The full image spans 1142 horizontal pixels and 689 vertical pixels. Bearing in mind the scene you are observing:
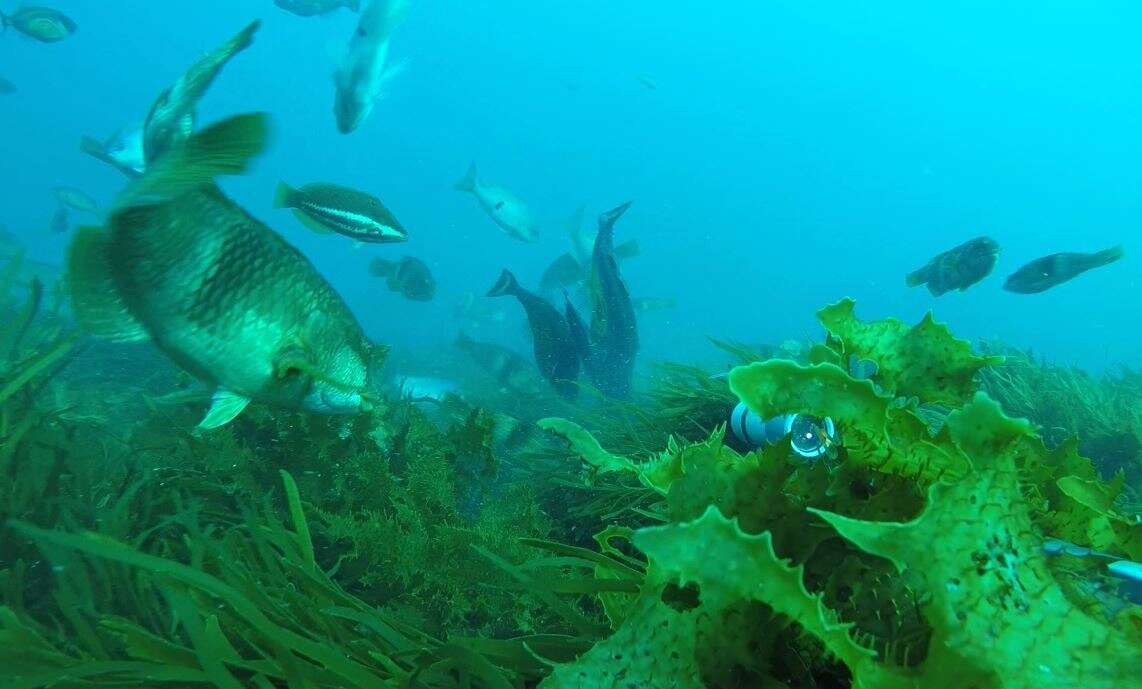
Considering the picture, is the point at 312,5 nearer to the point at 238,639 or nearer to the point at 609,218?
the point at 609,218

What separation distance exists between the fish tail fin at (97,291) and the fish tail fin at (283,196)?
4.83 feet

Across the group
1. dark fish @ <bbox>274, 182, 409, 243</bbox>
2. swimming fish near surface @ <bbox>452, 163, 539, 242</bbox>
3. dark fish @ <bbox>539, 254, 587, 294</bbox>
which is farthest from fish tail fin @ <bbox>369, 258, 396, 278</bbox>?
dark fish @ <bbox>274, 182, 409, 243</bbox>

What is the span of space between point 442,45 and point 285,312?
165134 mm

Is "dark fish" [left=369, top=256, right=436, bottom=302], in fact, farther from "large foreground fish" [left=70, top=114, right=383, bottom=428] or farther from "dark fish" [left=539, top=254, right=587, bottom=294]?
"large foreground fish" [left=70, top=114, right=383, bottom=428]

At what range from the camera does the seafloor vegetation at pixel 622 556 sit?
966 millimetres

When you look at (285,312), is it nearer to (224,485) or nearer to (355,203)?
(224,485)

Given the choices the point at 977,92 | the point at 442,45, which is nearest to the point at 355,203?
the point at 442,45

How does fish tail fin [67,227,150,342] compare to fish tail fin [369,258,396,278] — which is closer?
fish tail fin [67,227,150,342]

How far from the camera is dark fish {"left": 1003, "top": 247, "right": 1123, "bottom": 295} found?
234 inches

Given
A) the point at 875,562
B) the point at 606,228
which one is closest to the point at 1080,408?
the point at 606,228

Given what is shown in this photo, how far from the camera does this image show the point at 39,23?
10.0 meters

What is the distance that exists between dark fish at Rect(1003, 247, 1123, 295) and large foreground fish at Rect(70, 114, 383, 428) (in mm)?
6356

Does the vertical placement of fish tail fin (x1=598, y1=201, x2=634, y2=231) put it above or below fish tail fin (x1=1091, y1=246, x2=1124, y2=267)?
below

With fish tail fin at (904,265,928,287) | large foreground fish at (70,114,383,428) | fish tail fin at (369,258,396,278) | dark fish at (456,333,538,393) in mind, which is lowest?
dark fish at (456,333,538,393)
